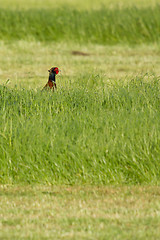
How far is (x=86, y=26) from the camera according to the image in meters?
21.1

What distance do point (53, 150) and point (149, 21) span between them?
46.5 ft

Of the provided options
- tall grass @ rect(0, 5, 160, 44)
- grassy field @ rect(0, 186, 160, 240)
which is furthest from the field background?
tall grass @ rect(0, 5, 160, 44)

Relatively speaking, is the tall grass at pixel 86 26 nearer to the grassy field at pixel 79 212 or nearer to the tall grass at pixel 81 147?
the tall grass at pixel 81 147

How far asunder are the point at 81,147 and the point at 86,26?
1386 cm

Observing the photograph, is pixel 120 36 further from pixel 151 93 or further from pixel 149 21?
pixel 151 93

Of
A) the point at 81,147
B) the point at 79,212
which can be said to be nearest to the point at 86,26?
the point at 81,147

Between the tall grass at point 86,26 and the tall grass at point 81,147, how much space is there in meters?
12.7

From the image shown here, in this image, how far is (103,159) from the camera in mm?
7672

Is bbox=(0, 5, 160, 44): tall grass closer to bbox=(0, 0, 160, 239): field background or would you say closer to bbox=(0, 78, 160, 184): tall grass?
bbox=(0, 0, 160, 239): field background

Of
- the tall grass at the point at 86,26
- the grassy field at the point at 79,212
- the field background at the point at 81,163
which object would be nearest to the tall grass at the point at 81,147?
the field background at the point at 81,163

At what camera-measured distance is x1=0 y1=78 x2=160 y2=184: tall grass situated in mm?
7660

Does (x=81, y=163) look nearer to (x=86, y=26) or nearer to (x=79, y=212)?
(x=79, y=212)

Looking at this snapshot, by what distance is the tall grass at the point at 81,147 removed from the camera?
7.66m

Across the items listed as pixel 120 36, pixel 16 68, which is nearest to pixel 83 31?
pixel 120 36
